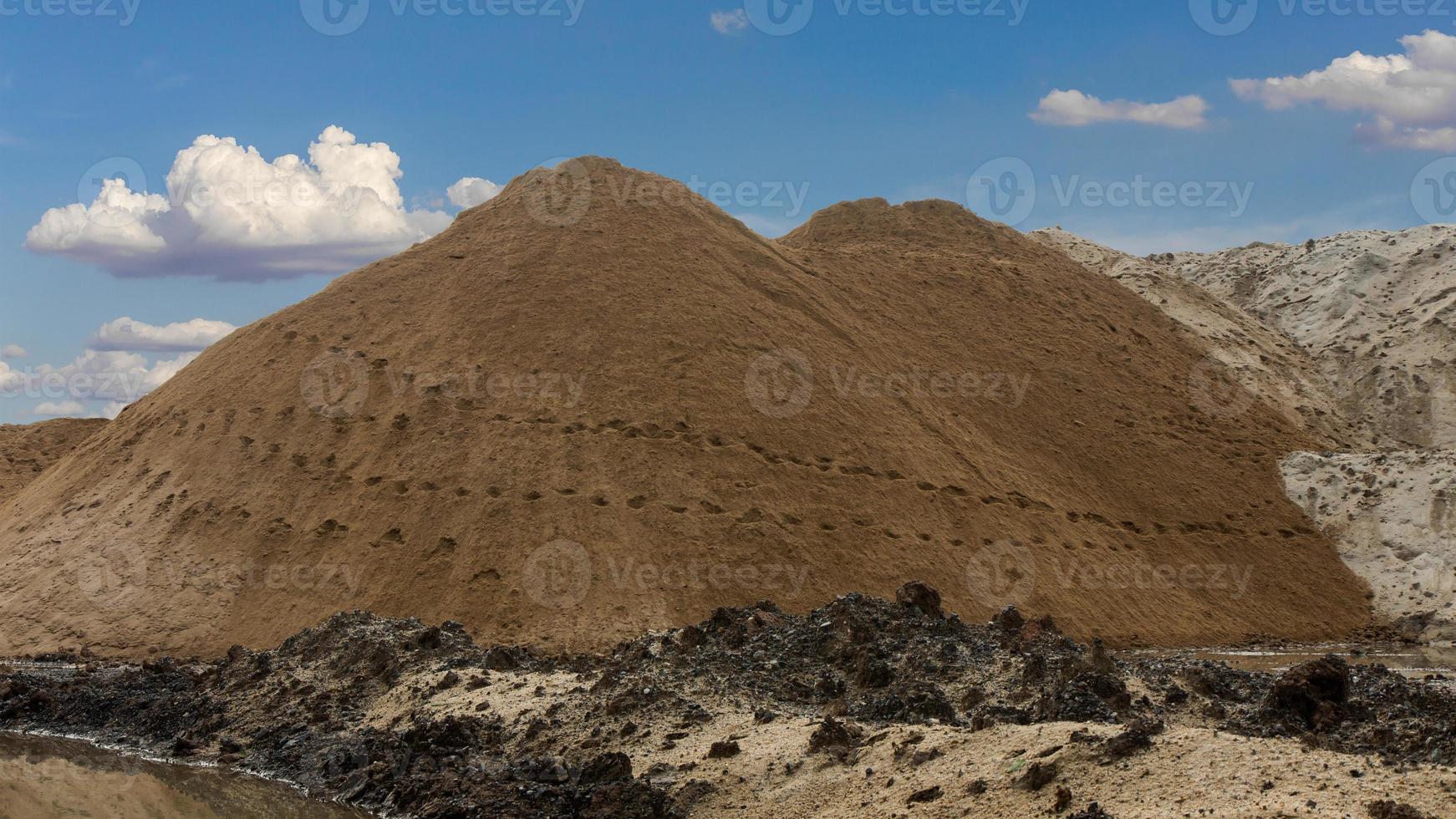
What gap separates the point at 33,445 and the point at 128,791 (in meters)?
36.6

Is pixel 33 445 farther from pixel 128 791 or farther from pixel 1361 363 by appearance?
pixel 1361 363

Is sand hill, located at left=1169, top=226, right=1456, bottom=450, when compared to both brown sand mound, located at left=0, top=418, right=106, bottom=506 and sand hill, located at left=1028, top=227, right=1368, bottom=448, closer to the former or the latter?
sand hill, located at left=1028, top=227, right=1368, bottom=448

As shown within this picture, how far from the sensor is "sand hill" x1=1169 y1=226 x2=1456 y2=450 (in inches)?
1676

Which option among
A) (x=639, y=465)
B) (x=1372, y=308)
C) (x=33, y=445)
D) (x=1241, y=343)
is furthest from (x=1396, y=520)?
(x=33, y=445)

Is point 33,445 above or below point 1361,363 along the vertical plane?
below

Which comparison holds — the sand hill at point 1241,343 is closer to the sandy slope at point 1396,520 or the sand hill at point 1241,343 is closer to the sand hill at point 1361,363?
the sand hill at point 1361,363

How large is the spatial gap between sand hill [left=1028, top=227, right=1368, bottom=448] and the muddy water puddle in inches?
1302

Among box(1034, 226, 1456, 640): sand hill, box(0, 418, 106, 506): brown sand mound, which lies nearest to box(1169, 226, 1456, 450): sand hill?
box(1034, 226, 1456, 640): sand hill

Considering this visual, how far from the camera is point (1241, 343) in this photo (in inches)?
1790

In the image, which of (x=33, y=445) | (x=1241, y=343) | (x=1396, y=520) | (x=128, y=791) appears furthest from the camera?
(x=33, y=445)

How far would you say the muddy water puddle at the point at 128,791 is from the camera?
16234mm

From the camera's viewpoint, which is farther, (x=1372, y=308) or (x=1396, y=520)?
(x=1372, y=308)

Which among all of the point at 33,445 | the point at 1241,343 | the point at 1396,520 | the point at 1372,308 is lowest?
the point at 1396,520

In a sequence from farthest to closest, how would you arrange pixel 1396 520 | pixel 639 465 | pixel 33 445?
pixel 33 445 < pixel 1396 520 < pixel 639 465
